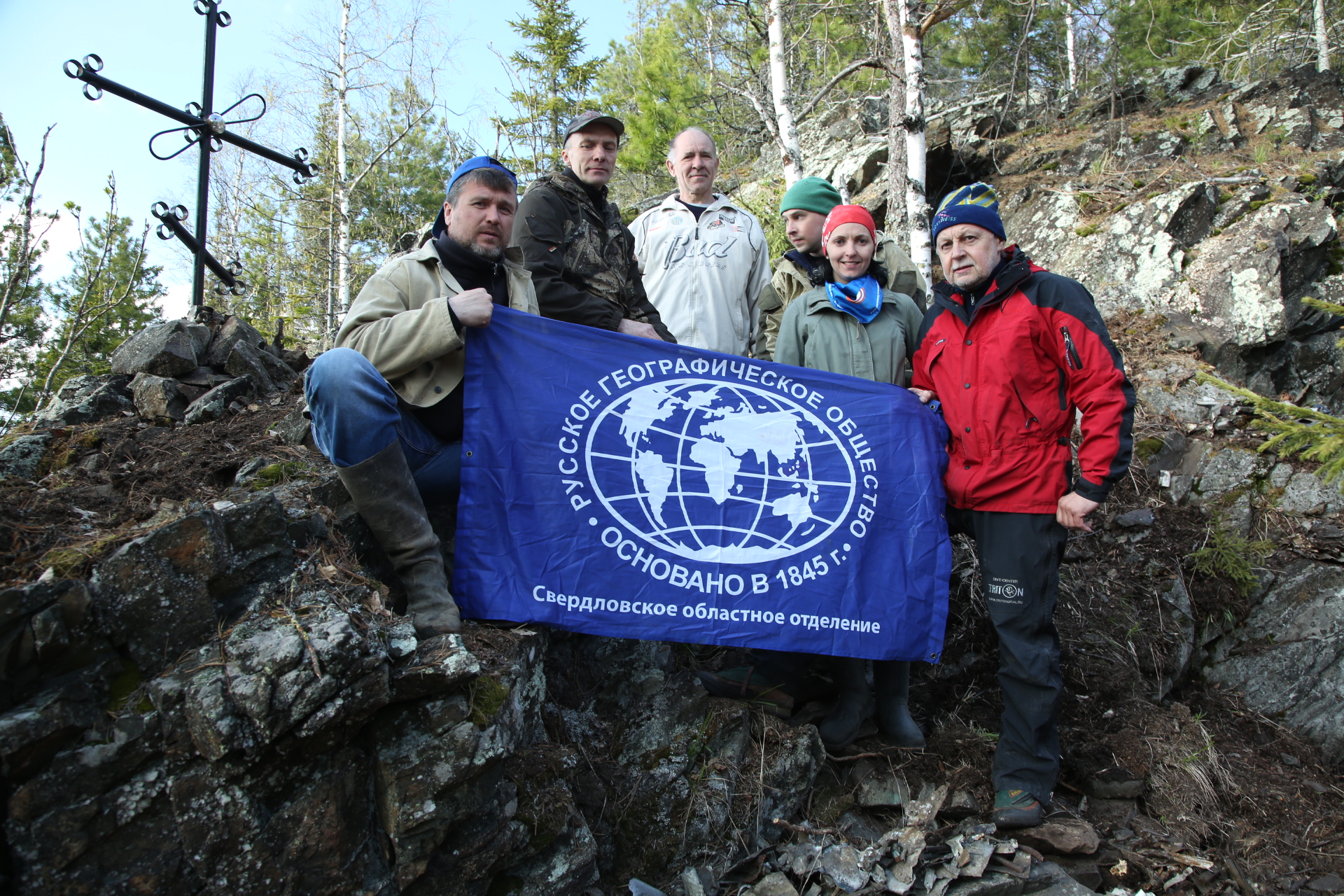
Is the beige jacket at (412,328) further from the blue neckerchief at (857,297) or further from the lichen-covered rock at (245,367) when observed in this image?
the lichen-covered rock at (245,367)

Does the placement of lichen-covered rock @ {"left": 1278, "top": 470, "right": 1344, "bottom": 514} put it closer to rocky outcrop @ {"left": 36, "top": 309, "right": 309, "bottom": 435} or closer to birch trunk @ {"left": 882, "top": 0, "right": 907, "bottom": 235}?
birch trunk @ {"left": 882, "top": 0, "right": 907, "bottom": 235}

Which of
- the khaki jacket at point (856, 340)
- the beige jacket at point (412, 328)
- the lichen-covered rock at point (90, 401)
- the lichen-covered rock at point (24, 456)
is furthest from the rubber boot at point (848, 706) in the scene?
the lichen-covered rock at point (90, 401)

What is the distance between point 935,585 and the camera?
3.53m

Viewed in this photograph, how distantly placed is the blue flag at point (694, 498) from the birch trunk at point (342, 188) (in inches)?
530

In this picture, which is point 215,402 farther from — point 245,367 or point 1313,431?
point 1313,431

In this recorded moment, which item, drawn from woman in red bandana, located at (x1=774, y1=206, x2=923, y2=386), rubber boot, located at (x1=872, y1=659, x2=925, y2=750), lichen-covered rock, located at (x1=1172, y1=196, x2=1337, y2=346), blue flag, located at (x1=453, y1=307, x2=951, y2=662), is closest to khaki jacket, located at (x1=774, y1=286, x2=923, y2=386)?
woman in red bandana, located at (x1=774, y1=206, x2=923, y2=386)

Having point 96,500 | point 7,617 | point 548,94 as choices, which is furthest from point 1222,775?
point 548,94

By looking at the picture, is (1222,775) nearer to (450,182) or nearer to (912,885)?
(912,885)

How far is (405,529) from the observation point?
9.21 feet

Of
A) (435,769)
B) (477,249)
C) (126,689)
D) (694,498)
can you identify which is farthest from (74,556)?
(694,498)

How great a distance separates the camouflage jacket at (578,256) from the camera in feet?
12.7

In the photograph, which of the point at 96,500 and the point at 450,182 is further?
the point at 450,182

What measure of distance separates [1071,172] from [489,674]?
10.9 m

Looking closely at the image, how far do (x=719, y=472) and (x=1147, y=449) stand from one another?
13.5 feet
